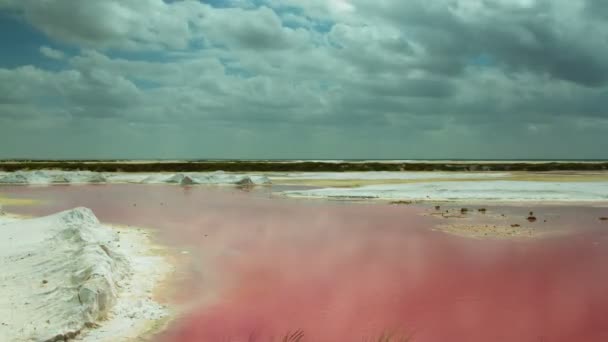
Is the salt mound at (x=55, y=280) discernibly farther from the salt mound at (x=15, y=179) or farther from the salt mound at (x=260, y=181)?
the salt mound at (x=15, y=179)

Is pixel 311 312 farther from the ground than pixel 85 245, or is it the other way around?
pixel 85 245

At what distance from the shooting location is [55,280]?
816cm

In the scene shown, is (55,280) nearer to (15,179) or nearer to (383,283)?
(383,283)

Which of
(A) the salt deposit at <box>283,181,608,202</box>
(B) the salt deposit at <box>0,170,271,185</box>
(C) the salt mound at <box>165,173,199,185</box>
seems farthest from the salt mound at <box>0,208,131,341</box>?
(C) the salt mound at <box>165,173,199,185</box>

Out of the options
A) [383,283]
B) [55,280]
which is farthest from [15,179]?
[383,283]

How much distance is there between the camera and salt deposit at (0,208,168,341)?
264 inches

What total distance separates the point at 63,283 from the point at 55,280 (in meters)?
0.32

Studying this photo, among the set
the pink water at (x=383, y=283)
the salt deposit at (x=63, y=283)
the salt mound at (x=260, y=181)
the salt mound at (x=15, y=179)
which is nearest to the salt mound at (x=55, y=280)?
the salt deposit at (x=63, y=283)

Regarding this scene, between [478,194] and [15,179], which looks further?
[15,179]

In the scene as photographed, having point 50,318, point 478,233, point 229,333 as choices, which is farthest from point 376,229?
point 50,318

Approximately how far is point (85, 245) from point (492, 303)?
7.53 meters

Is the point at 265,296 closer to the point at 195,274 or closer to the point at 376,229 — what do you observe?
the point at 195,274

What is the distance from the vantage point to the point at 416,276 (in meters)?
10.2

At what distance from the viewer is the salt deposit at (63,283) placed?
6.71 meters
